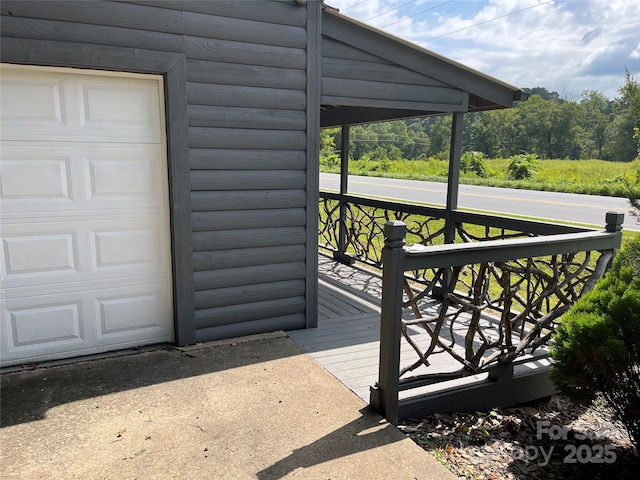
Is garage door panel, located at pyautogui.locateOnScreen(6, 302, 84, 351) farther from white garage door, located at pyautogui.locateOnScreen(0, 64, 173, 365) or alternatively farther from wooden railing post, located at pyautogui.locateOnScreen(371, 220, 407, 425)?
wooden railing post, located at pyautogui.locateOnScreen(371, 220, 407, 425)

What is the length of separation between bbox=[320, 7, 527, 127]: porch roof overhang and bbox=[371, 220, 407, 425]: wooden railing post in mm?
1832

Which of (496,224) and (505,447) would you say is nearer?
(505,447)

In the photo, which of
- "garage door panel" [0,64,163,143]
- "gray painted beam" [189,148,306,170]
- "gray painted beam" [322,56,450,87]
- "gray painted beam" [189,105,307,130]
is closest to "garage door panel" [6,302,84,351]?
"garage door panel" [0,64,163,143]

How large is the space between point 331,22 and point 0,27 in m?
2.22

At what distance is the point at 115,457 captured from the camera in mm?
2115

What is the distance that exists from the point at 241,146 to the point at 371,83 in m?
1.28

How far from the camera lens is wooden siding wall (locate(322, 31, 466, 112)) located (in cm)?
369

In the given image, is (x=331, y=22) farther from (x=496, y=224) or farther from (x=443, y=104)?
(x=496, y=224)

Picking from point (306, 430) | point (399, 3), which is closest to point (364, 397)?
point (306, 430)

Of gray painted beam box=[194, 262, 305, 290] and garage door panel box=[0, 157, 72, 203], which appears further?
gray painted beam box=[194, 262, 305, 290]

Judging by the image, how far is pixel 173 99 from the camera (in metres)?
3.13

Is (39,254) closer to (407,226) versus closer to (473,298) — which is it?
(473,298)

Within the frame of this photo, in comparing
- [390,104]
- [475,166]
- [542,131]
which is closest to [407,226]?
[390,104]

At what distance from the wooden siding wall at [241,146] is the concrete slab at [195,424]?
0.61 m
